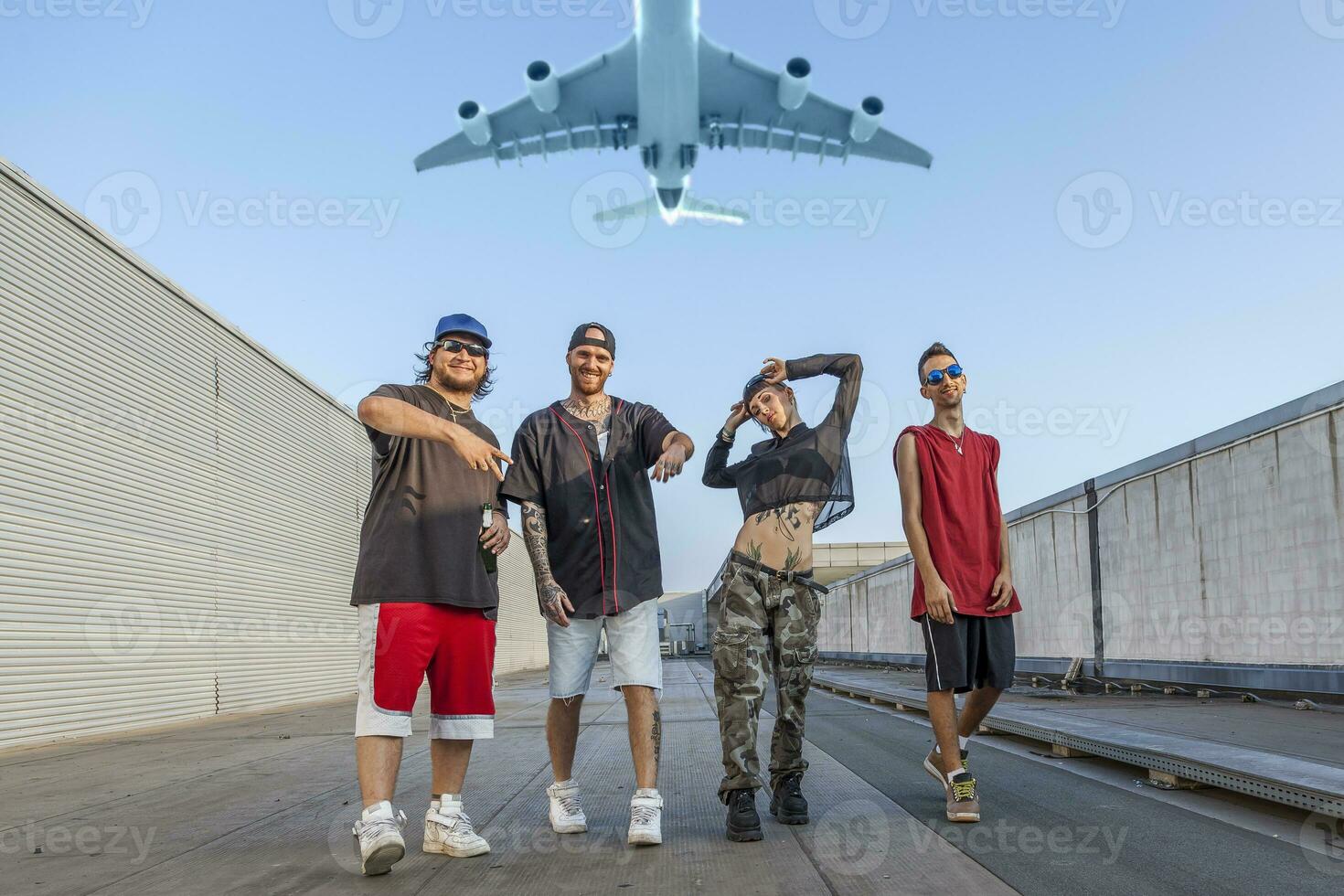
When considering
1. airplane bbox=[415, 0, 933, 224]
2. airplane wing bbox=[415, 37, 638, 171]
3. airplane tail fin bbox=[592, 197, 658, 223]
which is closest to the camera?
airplane bbox=[415, 0, 933, 224]

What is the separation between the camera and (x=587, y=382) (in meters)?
3.93

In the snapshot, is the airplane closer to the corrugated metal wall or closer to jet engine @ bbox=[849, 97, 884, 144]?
jet engine @ bbox=[849, 97, 884, 144]

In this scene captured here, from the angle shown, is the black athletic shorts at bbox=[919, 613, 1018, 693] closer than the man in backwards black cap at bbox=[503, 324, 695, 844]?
No

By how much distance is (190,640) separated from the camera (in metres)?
13.3

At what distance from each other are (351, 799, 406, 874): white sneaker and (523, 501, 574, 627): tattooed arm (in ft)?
2.96

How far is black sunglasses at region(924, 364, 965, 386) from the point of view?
423cm

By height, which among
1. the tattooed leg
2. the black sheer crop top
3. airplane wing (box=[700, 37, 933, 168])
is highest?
airplane wing (box=[700, 37, 933, 168])

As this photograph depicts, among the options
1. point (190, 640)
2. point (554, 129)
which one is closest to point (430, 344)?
point (190, 640)

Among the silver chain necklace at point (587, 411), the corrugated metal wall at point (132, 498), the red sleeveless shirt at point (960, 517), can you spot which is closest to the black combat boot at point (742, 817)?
the red sleeveless shirt at point (960, 517)

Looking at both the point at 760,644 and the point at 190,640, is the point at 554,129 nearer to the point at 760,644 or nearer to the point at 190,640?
the point at 190,640

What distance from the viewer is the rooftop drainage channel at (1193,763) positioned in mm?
3475

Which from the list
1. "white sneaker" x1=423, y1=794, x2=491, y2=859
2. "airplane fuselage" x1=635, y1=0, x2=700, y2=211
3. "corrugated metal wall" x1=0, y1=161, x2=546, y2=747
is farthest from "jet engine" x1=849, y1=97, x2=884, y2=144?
"white sneaker" x1=423, y1=794, x2=491, y2=859

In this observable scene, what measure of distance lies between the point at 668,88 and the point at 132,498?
52.2 feet

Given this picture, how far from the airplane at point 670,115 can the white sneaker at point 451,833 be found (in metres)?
21.0
